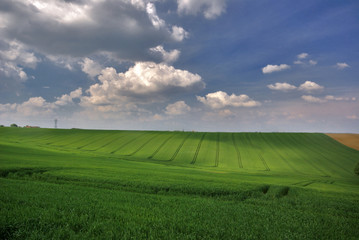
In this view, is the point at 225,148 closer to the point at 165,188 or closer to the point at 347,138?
the point at 347,138

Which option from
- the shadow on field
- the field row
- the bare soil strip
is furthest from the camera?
the bare soil strip

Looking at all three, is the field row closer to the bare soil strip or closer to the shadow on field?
the bare soil strip

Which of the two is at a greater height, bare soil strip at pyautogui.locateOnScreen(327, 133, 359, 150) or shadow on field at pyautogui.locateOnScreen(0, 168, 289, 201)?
bare soil strip at pyautogui.locateOnScreen(327, 133, 359, 150)

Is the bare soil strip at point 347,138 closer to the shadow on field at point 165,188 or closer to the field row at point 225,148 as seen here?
the field row at point 225,148

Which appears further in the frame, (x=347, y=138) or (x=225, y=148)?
(x=347, y=138)

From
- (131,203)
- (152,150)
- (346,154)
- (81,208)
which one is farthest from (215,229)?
(346,154)

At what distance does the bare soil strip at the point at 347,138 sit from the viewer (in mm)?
79800

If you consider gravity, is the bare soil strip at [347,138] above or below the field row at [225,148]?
above

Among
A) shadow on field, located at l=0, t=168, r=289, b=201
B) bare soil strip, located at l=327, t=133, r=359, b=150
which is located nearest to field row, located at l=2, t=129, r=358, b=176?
bare soil strip, located at l=327, t=133, r=359, b=150

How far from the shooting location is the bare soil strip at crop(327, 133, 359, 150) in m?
79.8

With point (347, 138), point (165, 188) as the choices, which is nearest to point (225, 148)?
point (347, 138)

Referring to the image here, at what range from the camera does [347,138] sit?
286 ft

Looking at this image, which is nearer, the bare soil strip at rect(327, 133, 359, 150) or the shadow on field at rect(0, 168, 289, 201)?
the shadow on field at rect(0, 168, 289, 201)

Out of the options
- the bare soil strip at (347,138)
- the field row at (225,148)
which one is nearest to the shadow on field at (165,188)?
the field row at (225,148)
